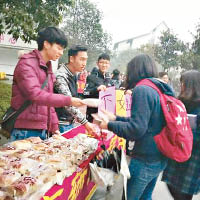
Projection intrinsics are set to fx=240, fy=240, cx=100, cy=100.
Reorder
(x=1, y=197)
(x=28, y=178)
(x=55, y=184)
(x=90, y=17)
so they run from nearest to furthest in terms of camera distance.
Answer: (x=1, y=197) < (x=28, y=178) < (x=55, y=184) < (x=90, y=17)

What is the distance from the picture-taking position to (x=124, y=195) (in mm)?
1849

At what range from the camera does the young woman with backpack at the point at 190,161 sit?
2455mm

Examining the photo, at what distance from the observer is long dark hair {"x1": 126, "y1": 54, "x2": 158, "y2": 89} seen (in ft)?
6.23

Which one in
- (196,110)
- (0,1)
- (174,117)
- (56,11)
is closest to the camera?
(174,117)

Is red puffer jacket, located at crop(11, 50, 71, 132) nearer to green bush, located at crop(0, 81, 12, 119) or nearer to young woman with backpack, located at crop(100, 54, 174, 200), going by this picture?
young woman with backpack, located at crop(100, 54, 174, 200)

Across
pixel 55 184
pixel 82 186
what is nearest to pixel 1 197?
pixel 55 184

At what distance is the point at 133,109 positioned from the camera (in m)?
1.75

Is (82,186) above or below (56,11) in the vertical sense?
below

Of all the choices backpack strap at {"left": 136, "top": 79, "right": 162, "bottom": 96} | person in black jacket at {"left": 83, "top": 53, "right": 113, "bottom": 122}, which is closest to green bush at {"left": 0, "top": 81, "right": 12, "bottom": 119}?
person in black jacket at {"left": 83, "top": 53, "right": 113, "bottom": 122}

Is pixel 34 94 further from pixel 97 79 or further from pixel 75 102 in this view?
pixel 97 79

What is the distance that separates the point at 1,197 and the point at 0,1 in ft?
11.4

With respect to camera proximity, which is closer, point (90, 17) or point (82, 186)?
point (82, 186)

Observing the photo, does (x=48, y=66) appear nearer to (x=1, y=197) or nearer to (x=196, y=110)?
(x=1, y=197)

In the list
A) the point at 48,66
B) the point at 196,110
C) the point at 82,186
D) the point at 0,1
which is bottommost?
the point at 82,186
